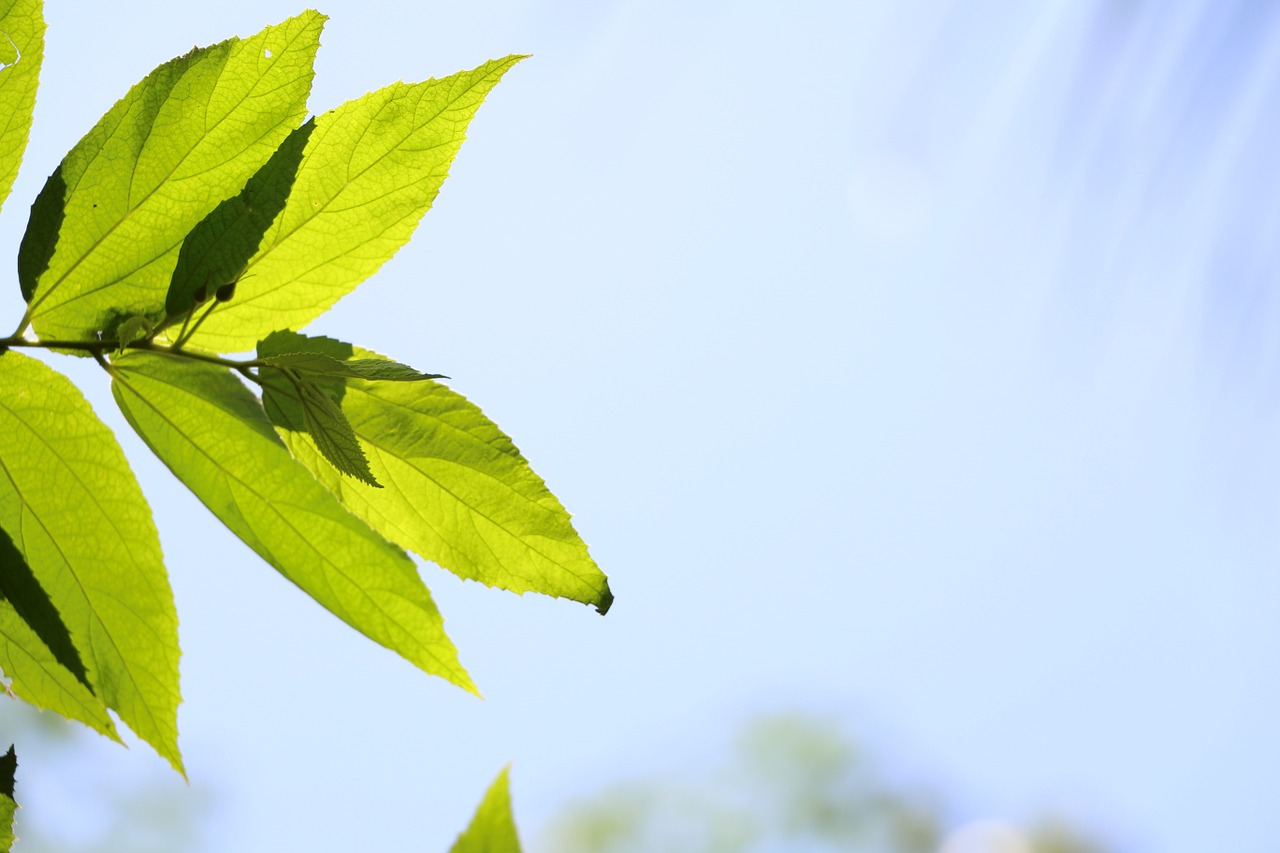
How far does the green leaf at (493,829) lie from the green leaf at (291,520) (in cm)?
33

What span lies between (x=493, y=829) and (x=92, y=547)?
431mm

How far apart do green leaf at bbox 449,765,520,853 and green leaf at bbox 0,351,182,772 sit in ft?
1.27

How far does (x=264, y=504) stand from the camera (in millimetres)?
713

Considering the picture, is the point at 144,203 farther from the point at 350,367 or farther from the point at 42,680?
the point at 42,680

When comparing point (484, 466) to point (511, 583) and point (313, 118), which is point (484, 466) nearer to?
point (511, 583)

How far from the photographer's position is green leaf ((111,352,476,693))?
708 mm

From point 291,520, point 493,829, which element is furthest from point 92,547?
point 493,829

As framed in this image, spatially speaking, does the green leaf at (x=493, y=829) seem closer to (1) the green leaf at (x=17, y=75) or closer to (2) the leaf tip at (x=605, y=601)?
(2) the leaf tip at (x=605, y=601)

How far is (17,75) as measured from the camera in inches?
26.2

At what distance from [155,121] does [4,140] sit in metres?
0.08

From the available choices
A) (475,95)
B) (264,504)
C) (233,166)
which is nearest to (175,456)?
(264,504)

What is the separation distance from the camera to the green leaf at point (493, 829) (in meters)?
0.37

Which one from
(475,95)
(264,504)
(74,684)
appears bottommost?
(74,684)

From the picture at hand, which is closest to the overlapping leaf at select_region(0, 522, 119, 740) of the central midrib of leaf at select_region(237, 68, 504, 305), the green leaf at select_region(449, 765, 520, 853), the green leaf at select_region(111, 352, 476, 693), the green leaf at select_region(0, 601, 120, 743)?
the green leaf at select_region(0, 601, 120, 743)
